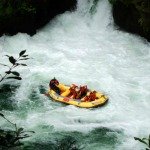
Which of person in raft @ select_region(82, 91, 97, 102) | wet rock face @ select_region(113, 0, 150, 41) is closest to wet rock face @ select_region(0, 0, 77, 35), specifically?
wet rock face @ select_region(113, 0, 150, 41)

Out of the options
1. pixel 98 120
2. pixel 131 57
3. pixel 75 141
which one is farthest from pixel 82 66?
pixel 75 141

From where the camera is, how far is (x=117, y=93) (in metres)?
10.4

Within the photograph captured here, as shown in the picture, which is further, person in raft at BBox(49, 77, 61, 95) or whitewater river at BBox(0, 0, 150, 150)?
person in raft at BBox(49, 77, 61, 95)

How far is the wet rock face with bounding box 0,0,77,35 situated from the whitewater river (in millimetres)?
286

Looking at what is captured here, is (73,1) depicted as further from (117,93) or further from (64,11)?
(117,93)

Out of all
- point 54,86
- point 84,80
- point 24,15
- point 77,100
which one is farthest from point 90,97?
point 24,15

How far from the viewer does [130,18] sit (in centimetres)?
1369

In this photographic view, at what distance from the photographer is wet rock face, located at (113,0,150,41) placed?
12.4 m

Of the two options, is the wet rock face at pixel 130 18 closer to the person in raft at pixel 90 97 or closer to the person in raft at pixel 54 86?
the person in raft at pixel 90 97

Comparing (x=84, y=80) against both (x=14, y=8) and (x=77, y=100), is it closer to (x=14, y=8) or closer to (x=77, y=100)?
(x=77, y=100)

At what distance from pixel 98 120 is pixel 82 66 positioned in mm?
3214

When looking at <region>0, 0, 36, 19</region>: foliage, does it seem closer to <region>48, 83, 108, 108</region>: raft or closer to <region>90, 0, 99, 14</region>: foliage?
<region>90, 0, 99, 14</region>: foliage

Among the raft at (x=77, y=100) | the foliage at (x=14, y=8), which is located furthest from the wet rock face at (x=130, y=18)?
the raft at (x=77, y=100)

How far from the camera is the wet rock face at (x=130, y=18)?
12.4m
